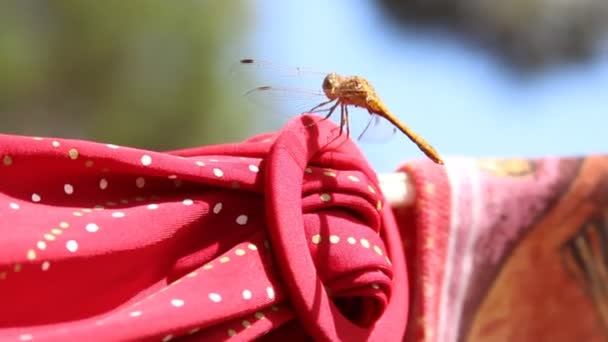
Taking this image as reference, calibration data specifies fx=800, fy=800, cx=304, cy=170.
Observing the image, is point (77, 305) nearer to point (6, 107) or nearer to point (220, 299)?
point (220, 299)

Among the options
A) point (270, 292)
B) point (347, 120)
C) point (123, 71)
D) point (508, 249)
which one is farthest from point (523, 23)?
point (270, 292)

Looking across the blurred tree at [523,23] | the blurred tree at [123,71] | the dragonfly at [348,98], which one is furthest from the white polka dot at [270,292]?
the blurred tree at [523,23]

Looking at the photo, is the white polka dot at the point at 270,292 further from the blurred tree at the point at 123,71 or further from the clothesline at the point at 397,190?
the blurred tree at the point at 123,71

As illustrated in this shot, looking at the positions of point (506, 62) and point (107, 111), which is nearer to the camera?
point (107, 111)

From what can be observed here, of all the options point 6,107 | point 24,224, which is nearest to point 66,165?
point 24,224

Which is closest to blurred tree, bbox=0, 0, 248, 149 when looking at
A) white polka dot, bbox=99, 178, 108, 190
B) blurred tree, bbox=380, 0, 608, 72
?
blurred tree, bbox=380, 0, 608, 72

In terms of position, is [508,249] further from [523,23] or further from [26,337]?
[523,23]
